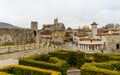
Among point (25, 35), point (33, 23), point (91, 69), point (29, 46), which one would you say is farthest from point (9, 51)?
point (33, 23)

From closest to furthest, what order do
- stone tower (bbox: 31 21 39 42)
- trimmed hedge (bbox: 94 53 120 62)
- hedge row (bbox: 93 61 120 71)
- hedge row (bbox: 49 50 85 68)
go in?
1. hedge row (bbox: 93 61 120 71)
2. trimmed hedge (bbox: 94 53 120 62)
3. hedge row (bbox: 49 50 85 68)
4. stone tower (bbox: 31 21 39 42)

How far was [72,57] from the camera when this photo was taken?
29.7 meters

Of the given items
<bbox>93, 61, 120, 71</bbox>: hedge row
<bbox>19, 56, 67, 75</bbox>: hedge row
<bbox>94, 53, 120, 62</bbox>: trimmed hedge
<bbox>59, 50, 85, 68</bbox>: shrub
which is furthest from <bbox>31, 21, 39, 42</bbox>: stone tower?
<bbox>93, 61, 120, 71</bbox>: hedge row

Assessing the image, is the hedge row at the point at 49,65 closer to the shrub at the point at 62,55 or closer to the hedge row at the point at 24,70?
the hedge row at the point at 24,70

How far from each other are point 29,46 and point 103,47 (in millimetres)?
21056

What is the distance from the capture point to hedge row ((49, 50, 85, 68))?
2837 centimetres

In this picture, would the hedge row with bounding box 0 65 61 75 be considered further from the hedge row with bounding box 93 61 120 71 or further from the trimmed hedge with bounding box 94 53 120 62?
the trimmed hedge with bounding box 94 53 120 62

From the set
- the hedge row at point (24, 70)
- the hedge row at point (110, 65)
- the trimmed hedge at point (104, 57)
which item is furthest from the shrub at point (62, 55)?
the hedge row at point (24, 70)

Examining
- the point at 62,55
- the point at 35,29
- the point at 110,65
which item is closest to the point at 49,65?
the point at 110,65

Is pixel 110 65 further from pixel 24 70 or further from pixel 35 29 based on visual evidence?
pixel 35 29

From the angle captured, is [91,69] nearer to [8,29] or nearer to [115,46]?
[8,29]

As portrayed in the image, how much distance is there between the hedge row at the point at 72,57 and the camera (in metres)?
28.4

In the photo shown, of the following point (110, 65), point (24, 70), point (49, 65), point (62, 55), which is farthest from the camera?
point (62, 55)

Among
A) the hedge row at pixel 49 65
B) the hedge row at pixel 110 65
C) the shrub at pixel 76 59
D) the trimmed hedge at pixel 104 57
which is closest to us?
the hedge row at pixel 49 65
